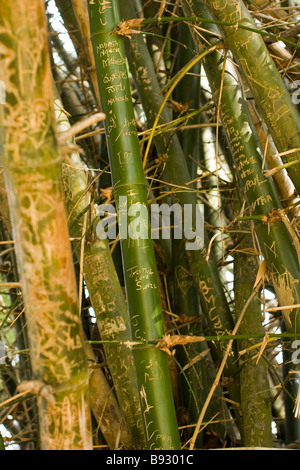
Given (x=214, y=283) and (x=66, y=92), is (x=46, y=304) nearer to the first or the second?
(x=214, y=283)

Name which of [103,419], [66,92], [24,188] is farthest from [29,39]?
[66,92]

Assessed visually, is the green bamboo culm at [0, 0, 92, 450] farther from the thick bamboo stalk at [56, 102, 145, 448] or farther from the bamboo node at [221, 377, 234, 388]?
the bamboo node at [221, 377, 234, 388]

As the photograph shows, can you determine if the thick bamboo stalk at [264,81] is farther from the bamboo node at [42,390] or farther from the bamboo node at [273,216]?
the bamboo node at [42,390]

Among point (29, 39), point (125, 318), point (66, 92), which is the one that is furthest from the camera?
point (66, 92)

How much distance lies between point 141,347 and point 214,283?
0.98 ft

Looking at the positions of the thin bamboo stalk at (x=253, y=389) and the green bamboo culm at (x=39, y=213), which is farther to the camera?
the thin bamboo stalk at (x=253, y=389)

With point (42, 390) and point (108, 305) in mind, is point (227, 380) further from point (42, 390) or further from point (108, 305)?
point (42, 390)

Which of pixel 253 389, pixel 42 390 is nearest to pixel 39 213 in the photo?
pixel 42 390

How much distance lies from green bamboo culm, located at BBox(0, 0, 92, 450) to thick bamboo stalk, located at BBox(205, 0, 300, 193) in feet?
1.10

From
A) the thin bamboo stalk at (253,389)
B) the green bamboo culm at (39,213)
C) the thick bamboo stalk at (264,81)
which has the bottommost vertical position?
the thin bamboo stalk at (253,389)

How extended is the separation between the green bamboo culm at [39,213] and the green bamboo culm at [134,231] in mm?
206

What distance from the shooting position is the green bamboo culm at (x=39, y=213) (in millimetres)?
349

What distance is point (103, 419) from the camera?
2.55 ft

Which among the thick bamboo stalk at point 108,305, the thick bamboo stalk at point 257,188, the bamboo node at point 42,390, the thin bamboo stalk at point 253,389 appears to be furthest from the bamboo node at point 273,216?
the bamboo node at point 42,390
